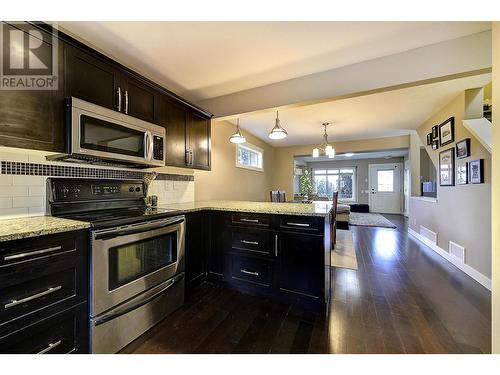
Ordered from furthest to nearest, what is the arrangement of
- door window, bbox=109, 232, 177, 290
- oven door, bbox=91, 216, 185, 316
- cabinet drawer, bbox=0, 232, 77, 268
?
door window, bbox=109, 232, 177, 290
oven door, bbox=91, 216, 185, 316
cabinet drawer, bbox=0, 232, 77, 268

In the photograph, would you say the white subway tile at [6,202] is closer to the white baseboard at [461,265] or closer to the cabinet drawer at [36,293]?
the cabinet drawer at [36,293]

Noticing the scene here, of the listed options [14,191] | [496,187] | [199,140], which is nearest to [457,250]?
[496,187]

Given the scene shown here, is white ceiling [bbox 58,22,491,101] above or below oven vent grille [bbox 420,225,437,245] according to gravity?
above

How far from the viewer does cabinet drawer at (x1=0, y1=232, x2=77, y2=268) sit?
105 cm

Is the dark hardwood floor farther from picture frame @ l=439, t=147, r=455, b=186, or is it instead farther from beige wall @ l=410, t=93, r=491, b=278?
picture frame @ l=439, t=147, r=455, b=186

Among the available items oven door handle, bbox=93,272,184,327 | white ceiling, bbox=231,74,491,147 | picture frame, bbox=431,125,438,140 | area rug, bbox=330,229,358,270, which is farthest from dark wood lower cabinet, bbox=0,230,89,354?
picture frame, bbox=431,125,438,140

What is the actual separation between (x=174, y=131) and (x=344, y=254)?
326 cm

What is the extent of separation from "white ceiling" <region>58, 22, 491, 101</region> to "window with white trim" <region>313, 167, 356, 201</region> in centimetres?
848

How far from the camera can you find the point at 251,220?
2.30 meters

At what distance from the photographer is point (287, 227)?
7.00 feet

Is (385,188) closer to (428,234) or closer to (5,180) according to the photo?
(428,234)
